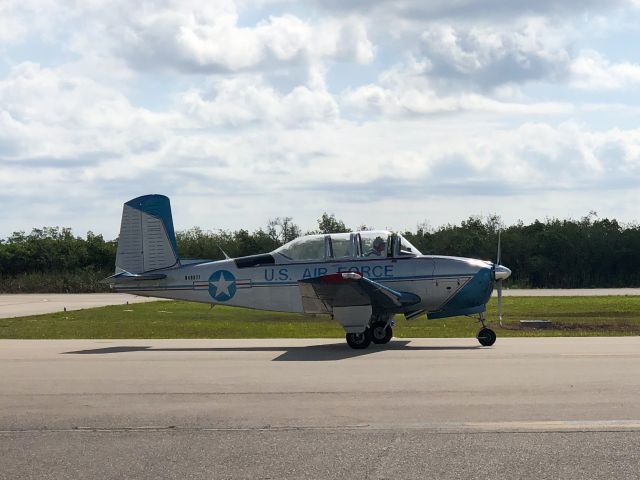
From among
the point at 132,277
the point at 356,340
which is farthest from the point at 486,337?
the point at 132,277

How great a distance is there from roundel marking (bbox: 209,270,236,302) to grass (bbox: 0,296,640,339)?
323cm

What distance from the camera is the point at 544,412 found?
9055mm

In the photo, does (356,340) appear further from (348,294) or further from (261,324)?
(261,324)

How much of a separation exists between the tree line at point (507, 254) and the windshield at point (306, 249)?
4405 cm

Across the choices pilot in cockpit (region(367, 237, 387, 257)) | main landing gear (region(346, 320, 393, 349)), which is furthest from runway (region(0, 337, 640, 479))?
pilot in cockpit (region(367, 237, 387, 257))

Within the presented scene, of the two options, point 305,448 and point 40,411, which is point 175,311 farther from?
point 305,448

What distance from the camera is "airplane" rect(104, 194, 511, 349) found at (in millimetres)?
17797

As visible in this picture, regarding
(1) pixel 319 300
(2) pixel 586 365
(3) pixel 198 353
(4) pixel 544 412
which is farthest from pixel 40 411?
(1) pixel 319 300

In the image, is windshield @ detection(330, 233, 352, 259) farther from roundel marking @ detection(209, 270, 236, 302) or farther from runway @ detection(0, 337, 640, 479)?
runway @ detection(0, 337, 640, 479)

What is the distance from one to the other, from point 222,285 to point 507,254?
169ft

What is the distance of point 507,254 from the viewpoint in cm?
6831

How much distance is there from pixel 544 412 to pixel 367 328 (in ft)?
30.0

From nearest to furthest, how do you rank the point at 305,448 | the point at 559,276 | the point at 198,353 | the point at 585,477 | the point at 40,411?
the point at 585,477 < the point at 305,448 < the point at 40,411 < the point at 198,353 < the point at 559,276

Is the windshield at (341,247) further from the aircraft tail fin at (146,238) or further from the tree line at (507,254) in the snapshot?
the tree line at (507,254)
